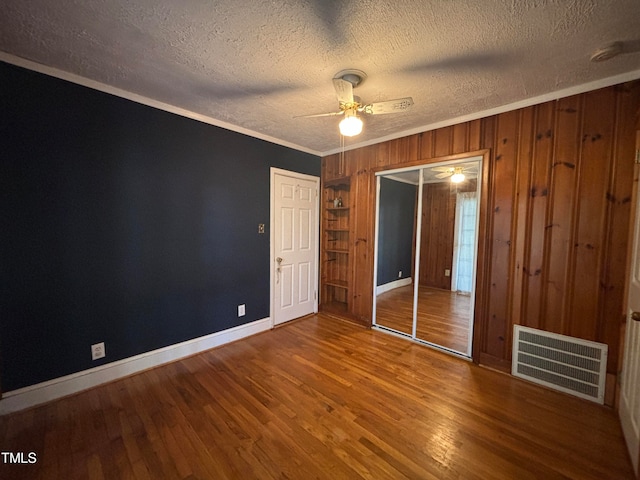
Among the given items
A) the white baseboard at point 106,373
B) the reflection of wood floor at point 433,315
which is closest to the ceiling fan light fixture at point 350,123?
the reflection of wood floor at point 433,315

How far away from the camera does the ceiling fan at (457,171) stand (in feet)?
9.20

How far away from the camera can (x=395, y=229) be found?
4.41 meters

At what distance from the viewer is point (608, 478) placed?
54.6 inches

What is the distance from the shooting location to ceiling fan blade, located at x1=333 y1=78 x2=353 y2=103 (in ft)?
5.30

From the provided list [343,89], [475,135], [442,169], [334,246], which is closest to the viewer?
Answer: [343,89]

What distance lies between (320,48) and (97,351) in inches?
116

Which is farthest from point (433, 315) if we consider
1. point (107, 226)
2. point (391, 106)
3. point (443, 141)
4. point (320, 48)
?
point (107, 226)

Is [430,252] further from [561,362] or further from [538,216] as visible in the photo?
[561,362]

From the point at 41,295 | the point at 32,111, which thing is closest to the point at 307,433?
the point at 41,295

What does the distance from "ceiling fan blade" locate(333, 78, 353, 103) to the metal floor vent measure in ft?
8.21

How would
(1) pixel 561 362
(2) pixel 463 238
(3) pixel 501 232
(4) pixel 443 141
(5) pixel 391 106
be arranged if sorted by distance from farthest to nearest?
A: (2) pixel 463 238 → (4) pixel 443 141 → (3) pixel 501 232 → (1) pixel 561 362 → (5) pixel 391 106

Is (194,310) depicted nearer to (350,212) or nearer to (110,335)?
(110,335)

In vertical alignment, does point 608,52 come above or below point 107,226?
above

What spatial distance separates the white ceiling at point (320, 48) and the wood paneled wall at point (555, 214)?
21 cm
